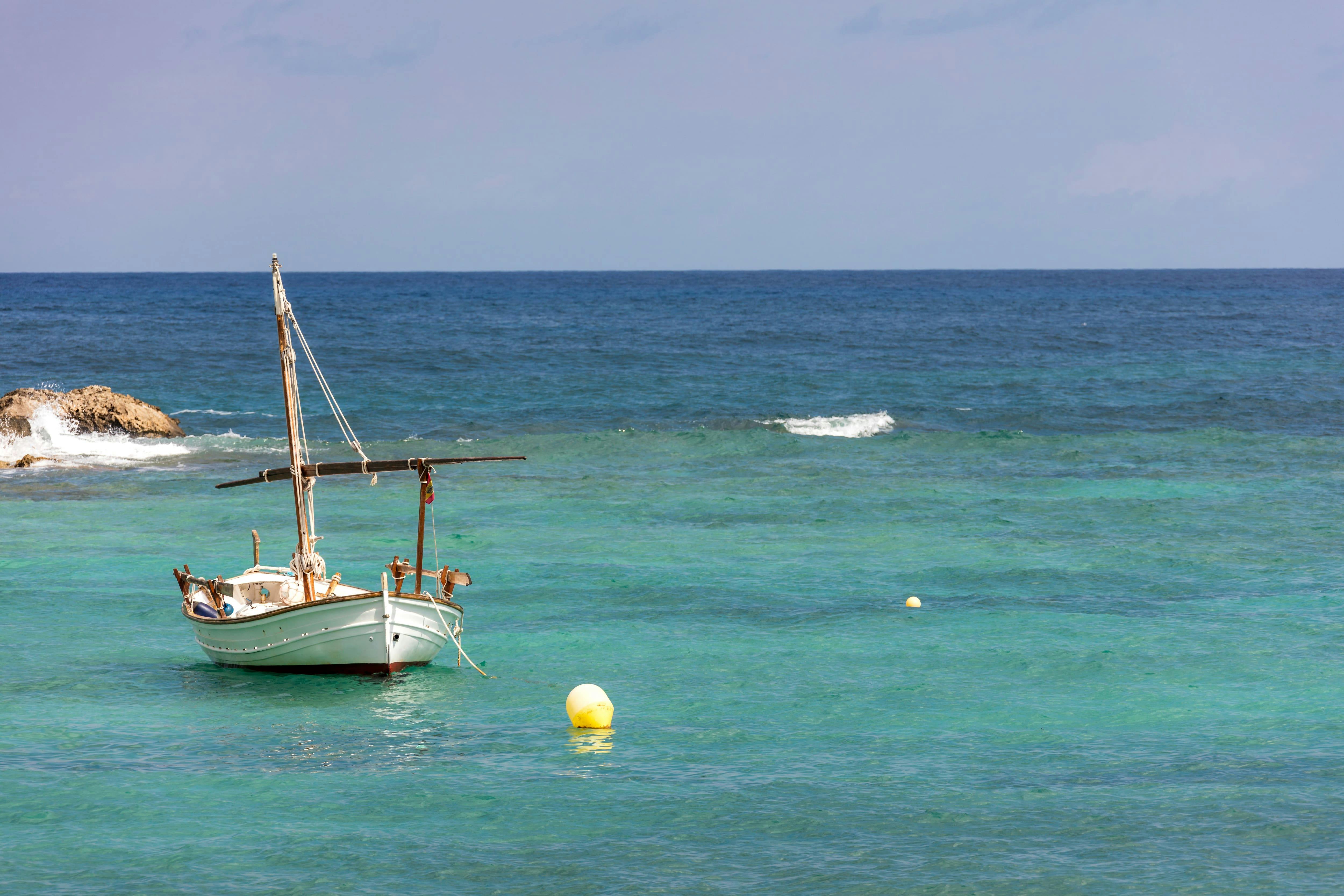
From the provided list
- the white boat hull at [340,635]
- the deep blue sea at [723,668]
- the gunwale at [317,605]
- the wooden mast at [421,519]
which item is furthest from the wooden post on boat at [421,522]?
the deep blue sea at [723,668]

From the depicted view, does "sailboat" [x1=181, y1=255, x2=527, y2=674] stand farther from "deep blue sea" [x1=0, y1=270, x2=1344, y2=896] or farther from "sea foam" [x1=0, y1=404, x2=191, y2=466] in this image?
"sea foam" [x1=0, y1=404, x2=191, y2=466]

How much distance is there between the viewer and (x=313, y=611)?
768 inches

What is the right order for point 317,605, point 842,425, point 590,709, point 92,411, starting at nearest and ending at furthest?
1. point 590,709
2. point 317,605
3. point 92,411
4. point 842,425

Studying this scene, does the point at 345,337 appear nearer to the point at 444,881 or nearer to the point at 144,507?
the point at 144,507

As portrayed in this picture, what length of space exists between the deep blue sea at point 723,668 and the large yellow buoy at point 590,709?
252mm

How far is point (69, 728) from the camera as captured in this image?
57.6 feet

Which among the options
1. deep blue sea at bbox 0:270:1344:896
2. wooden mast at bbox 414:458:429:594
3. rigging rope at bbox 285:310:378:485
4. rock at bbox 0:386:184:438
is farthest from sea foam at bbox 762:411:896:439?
wooden mast at bbox 414:458:429:594

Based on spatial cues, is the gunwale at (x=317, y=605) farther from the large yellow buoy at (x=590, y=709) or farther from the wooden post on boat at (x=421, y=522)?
the large yellow buoy at (x=590, y=709)

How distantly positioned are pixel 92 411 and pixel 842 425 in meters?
25.8

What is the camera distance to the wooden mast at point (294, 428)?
20719 millimetres

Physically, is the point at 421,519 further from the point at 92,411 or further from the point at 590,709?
the point at 92,411

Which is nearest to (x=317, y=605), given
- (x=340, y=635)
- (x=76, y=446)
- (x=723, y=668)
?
(x=340, y=635)

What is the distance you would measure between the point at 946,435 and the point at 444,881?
37.9 m

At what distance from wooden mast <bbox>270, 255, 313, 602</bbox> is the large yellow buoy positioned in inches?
199
